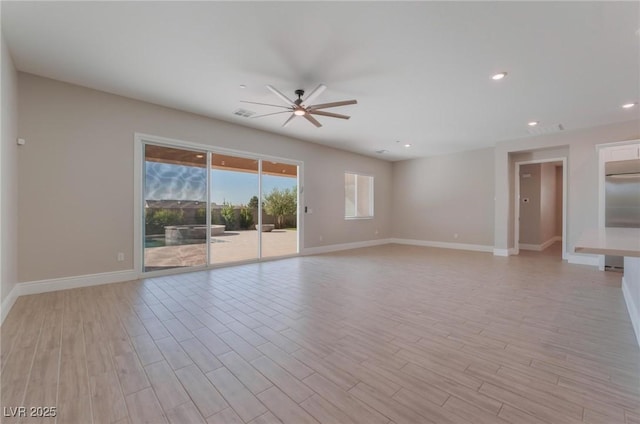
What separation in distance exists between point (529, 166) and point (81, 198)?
10560 millimetres

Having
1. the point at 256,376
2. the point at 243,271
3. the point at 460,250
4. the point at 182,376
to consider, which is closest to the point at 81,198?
the point at 243,271

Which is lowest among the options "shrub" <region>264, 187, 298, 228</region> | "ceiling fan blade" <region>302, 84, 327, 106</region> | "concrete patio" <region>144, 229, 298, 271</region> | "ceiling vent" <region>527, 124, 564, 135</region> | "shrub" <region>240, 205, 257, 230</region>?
"concrete patio" <region>144, 229, 298, 271</region>

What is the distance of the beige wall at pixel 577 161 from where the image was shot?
5.37 meters

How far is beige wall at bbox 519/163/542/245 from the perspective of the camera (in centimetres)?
768

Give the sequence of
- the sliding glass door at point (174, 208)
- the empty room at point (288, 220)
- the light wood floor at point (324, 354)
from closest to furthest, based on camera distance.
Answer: the light wood floor at point (324, 354) → the empty room at point (288, 220) → the sliding glass door at point (174, 208)

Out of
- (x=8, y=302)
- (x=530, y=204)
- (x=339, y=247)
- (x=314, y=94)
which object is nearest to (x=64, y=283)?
(x=8, y=302)

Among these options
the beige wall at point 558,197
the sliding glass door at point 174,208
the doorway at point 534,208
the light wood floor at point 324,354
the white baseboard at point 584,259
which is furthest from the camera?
the beige wall at point 558,197

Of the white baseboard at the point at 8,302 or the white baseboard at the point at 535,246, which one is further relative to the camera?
the white baseboard at the point at 535,246

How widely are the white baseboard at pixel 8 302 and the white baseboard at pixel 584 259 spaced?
918 cm

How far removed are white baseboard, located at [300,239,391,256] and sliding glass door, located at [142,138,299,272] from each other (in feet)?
1.67

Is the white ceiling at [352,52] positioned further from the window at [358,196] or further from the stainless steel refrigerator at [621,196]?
the window at [358,196]

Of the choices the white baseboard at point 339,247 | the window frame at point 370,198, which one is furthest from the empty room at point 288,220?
the window frame at point 370,198

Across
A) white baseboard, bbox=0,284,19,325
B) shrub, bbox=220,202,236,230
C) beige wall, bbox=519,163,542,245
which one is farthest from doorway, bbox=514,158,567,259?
white baseboard, bbox=0,284,19,325

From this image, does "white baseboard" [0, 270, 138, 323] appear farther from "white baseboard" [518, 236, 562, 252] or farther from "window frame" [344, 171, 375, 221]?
"white baseboard" [518, 236, 562, 252]
